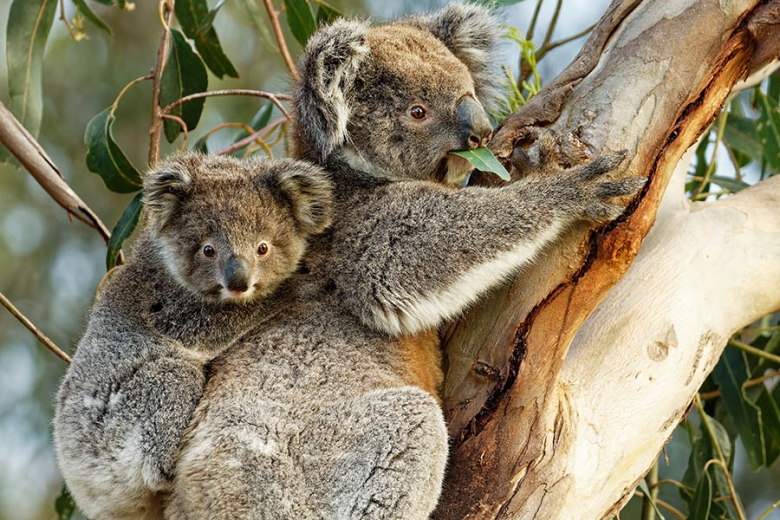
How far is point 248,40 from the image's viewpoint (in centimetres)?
877

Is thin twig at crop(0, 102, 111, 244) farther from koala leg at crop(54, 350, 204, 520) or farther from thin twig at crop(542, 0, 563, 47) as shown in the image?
thin twig at crop(542, 0, 563, 47)

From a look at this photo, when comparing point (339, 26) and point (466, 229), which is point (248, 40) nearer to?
point (339, 26)

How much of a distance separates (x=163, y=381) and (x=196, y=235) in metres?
0.46

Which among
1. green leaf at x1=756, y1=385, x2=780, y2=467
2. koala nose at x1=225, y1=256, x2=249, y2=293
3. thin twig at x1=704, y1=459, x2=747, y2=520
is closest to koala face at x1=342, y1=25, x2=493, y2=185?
koala nose at x1=225, y1=256, x2=249, y2=293

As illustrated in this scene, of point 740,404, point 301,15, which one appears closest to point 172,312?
point 301,15

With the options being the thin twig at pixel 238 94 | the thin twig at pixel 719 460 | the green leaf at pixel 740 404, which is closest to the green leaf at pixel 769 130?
the green leaf at pixel 740 404

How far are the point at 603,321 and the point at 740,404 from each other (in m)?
1.63

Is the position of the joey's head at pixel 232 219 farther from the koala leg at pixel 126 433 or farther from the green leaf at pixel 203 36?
the green leaf at pixel 203 36

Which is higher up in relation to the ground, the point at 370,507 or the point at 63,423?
the point at 63,423

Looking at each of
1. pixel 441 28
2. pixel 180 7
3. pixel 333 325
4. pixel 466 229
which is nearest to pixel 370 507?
pixel 333 325

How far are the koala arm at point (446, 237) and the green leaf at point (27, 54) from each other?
195 cm

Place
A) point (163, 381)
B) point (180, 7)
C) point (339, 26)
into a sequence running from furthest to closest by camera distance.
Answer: point (180, 7) < point (339, 26) < point (163, 381)

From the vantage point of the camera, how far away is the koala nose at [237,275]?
243 centimetres

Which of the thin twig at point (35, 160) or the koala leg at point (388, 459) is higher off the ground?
the thin twig at point (35, 160)
